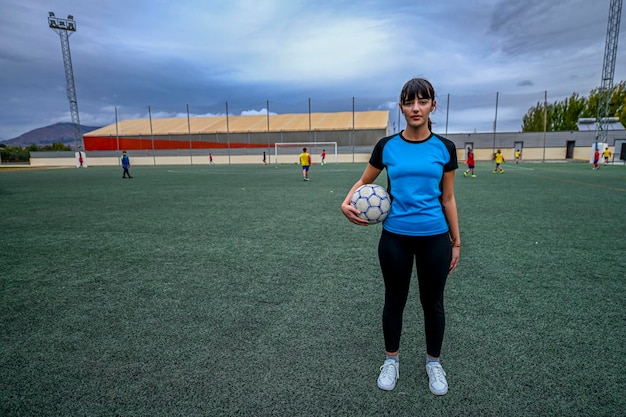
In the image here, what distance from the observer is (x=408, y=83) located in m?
2.13

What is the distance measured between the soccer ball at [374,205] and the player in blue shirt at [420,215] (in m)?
0.04

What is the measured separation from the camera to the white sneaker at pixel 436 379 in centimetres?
225

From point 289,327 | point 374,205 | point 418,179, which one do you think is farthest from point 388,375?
point 418,179

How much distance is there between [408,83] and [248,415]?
7.24ft

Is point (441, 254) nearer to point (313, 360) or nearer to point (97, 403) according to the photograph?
point (313, 360)

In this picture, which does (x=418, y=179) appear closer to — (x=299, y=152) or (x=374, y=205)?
(x=374, y=205)

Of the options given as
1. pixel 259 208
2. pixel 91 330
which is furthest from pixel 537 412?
pixel 259 208

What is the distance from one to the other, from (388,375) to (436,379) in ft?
1.02

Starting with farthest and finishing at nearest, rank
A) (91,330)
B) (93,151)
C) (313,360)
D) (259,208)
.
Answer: (93,151), (259,208), (91,330), (313,360)

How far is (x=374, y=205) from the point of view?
2293 mm

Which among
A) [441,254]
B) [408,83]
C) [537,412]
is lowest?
[537,412]

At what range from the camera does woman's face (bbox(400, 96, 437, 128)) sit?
207 cm

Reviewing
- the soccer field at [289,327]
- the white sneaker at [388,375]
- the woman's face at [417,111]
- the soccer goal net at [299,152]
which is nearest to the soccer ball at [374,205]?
the woman's face at [417,111]

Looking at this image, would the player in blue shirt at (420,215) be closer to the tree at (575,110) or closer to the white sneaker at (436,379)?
the white sneaker at (436,379)
